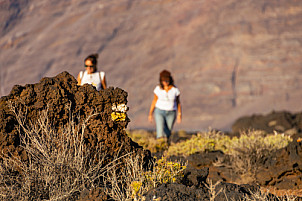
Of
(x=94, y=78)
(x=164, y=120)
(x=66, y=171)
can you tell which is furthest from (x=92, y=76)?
(x=66, y=171)

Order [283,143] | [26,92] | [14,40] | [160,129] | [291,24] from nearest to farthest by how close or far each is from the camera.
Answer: [26,92], [283,143], [160,129], [14,40], [291,24]

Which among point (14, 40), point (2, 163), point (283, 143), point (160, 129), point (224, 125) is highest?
point (14, 40)

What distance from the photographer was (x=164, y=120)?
10.3 metres

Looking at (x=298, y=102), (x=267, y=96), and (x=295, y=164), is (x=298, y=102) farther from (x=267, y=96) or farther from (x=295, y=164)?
(x=295, y=164)

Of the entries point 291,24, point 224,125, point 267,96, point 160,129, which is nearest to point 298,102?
point 267,96

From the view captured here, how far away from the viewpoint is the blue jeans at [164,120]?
10.1 meters

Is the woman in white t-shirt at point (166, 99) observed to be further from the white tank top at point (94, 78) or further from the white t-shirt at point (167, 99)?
the white tank top at point (94, 78)

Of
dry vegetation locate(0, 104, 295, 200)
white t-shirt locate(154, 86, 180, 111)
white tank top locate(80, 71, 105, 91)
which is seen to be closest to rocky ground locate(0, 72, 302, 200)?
dry vegetation locate(0, 104, 295, 200)

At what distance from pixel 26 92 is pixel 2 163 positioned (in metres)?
0.83

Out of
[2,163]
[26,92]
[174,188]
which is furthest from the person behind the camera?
[26,92]

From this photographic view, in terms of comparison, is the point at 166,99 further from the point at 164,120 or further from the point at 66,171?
the point at 66,171

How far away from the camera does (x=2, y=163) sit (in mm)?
4859

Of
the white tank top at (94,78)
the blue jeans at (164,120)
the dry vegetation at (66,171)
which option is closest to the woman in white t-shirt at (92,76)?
the white tank top at (94,78)

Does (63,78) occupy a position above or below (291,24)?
below
